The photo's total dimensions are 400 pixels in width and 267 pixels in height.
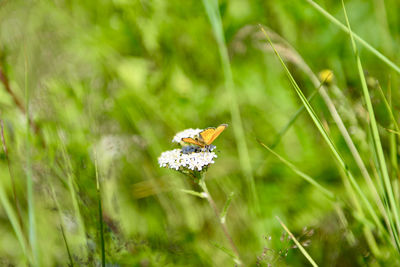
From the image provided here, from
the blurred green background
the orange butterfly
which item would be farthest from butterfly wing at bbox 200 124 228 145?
the blurred green background

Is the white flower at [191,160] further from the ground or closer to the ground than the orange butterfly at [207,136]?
closer to the ground

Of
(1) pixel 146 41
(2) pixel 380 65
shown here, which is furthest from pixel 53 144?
(2) pixel 380 65

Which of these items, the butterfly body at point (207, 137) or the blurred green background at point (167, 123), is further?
the blurred green background at point (167, 123)

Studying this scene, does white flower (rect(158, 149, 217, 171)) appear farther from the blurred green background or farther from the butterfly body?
the blurred green background

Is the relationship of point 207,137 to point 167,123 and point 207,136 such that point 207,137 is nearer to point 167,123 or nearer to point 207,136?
point 207,136

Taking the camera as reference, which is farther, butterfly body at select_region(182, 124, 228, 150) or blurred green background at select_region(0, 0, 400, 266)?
blurred green background at select_region(0, 0, 400, 266)

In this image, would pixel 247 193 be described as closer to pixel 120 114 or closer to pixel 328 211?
pixel 328 211

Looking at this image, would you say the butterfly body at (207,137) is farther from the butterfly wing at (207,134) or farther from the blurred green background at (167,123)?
the blurred green background at (167,123)

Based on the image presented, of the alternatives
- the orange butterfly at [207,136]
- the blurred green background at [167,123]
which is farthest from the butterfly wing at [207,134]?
the blurred green background at [167,123]
